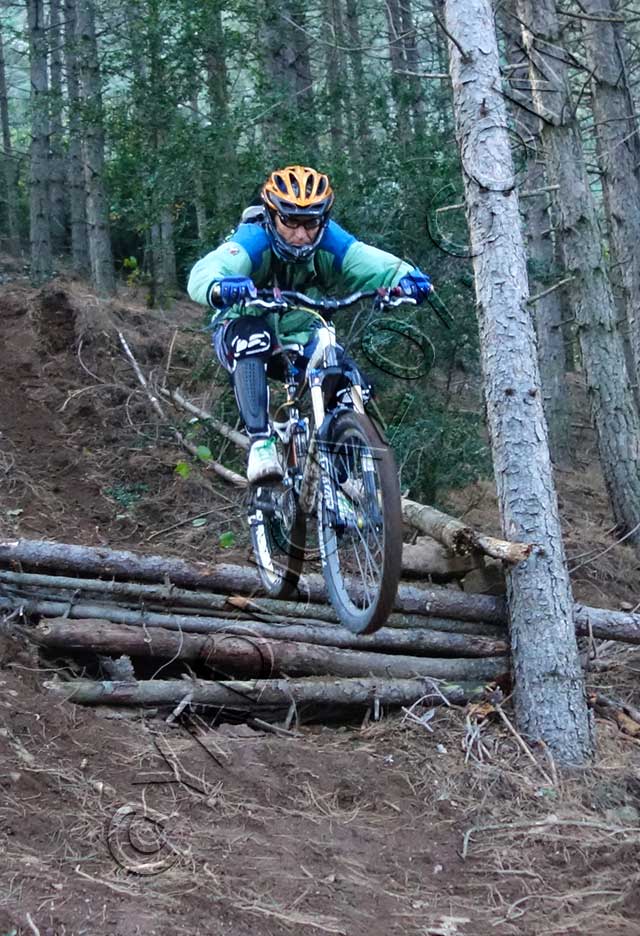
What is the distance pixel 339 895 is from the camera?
17.4 ft

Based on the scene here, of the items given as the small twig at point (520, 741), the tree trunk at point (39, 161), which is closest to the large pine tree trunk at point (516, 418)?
the small twig at point (520, 741)

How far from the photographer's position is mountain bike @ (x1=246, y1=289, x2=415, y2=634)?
16.3 feet

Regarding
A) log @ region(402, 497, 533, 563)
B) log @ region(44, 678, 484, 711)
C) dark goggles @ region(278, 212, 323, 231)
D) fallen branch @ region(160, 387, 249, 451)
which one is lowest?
log @ region(44, 678, 484, 711)

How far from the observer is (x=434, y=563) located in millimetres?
8234

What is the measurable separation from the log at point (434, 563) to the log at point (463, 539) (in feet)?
1.19

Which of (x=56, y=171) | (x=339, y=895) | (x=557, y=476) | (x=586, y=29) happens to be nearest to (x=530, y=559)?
(x=339, y=895)

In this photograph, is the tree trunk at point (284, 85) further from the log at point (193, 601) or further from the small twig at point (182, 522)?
A: the log at point (193, 601)

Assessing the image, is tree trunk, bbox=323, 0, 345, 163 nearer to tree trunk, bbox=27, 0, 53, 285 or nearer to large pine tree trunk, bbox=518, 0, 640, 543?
large pine tree trunk, bbox=518, 0, 640, 543

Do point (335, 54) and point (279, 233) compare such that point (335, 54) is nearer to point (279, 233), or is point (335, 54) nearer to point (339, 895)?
point (279, 233)

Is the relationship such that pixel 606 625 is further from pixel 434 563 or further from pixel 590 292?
pixel 590 292

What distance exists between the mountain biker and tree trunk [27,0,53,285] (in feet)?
41.4

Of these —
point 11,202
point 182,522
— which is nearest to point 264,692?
point 182,522

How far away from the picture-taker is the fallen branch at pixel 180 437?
1053 cm

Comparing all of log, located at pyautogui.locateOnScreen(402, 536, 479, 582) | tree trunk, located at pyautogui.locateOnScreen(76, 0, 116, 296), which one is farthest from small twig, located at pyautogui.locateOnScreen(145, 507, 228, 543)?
tree trunk, located at pyautogui.locateOnScreen(76, 0, 116, 296)
